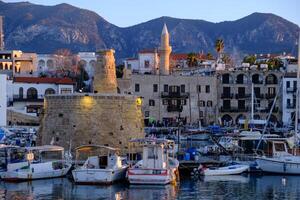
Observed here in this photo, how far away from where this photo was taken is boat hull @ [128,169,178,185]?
33406 mm

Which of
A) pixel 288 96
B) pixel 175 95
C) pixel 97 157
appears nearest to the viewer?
pixel 97 157

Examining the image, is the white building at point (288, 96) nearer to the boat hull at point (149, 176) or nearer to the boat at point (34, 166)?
the boat at point (34, 166)

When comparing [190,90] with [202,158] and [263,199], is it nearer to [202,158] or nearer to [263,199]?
[202,158]

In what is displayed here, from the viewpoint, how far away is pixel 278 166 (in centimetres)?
3850

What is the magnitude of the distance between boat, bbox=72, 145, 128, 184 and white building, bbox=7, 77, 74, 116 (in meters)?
34.4

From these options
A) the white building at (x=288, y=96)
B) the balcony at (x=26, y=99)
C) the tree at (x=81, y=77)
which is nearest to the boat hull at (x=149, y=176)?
the balcony at (x=26, y=99)

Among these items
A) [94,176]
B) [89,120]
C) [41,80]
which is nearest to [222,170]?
[94,176]

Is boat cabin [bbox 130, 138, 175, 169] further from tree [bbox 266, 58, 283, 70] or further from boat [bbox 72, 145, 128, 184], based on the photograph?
tree [bbox 266, 58, 283, 70]

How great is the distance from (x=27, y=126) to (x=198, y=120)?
65.2 feet

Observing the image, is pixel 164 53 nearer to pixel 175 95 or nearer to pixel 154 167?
pixel 175 95

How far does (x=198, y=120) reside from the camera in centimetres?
7294

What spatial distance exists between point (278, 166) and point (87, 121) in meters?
11.8

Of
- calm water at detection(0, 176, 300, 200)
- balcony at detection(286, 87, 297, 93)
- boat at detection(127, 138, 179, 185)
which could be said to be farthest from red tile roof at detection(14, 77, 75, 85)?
boat at detection(127, 138, 179, 185)

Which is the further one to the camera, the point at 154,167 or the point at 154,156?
the point at 154,156
